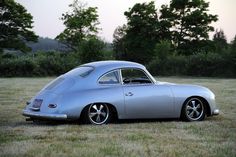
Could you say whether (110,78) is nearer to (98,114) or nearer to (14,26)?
(98,114)

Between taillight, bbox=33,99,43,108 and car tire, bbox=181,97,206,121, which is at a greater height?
taillight, bbox=33,99,43,108

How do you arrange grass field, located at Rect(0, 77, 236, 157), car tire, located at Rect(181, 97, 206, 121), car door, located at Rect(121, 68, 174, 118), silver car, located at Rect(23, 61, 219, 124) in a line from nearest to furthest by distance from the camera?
grass field, located at Rect(0, 77, 236, 157) → silver car, located at Rect(23, 61, 219, 124) → car door, located at Rect(121, 68, 174, 118) → car tire, located at Rect(181, 97, 206, 121)

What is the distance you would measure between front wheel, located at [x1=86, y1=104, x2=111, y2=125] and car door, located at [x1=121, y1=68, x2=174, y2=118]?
17.6 inches

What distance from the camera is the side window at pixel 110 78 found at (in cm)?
1260

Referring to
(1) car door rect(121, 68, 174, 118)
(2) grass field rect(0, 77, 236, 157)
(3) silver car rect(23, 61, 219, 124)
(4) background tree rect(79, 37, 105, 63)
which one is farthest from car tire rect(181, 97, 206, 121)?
(4) background tree rect(79, 37, 105, 63)

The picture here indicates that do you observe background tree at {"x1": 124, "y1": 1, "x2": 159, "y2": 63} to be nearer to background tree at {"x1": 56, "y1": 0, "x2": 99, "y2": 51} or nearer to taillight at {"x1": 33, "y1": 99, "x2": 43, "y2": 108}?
background tree at {"x1": 56, "y1": 0, "x2": 99, "y2": 51}

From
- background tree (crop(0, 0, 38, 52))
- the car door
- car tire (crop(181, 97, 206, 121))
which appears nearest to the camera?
the car door

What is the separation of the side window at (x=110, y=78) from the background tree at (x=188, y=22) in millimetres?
64512

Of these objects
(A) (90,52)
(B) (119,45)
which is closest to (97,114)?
(A) (90,52)

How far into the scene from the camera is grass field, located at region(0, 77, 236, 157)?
8406mm

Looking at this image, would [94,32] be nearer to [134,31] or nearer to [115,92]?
[134,31]

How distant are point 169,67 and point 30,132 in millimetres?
41927

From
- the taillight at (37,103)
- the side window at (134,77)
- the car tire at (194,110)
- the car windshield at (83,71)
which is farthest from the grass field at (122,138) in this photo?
the car windshield at (83,71)

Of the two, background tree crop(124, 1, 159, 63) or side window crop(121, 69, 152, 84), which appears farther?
background tree crop(124, 1, 159, 63)
